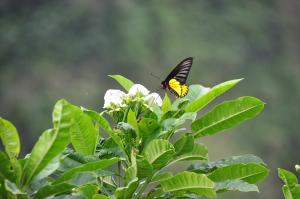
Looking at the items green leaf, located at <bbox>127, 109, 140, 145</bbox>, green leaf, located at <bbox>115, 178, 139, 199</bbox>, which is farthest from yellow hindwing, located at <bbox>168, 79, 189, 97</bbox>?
green leaf, located at <bbox>115, 178, 139, 199</bbox>

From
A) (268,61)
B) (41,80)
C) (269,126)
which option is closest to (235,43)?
(268,61)

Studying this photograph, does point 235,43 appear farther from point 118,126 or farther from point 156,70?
point 118,126

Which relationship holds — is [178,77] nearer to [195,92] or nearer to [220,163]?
[195,92]

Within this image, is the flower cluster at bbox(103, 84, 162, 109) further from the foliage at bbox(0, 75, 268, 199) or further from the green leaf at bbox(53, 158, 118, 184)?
the green leaf at bbox(53, 158, 118, 184)

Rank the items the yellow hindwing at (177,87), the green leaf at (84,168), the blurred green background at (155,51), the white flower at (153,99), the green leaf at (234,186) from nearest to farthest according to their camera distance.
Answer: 1. the green leaf at (84,168)
2. the green leaf at (234,186)
3. the white flower at (153,99)
4. the yellow hindwing at (177,87)
5. the blurred green background at (155,51)

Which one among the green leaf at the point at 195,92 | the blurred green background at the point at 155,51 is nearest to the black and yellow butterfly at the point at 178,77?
the green leaf at the point at 195,92

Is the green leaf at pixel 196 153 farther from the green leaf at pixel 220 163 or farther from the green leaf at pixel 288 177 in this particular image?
the green leaf at pixel 288 177
